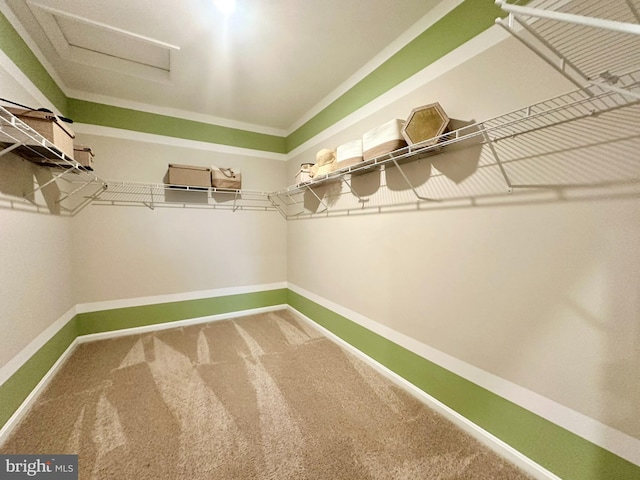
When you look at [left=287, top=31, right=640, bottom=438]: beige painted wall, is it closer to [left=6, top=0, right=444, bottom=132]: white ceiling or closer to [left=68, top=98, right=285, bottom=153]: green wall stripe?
[left=6, top=0, right=444, bottom=132]: white ceiling

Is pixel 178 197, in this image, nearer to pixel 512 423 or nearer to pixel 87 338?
pixel 87 338

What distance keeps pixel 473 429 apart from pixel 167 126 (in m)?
3.58

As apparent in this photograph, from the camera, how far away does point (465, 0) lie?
1.29 meters

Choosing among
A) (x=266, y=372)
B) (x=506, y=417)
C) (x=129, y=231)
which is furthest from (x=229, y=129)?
(x=506, y=417)

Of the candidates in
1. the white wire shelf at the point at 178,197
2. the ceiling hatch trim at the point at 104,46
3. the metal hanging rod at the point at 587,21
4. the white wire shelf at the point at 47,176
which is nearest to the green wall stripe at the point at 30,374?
the white wire shelf at the point at 47,176

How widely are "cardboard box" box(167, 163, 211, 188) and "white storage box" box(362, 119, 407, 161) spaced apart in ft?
A: 5.77

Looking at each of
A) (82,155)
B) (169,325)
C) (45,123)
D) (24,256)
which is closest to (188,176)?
(82,155)

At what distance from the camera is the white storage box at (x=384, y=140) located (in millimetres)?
1488

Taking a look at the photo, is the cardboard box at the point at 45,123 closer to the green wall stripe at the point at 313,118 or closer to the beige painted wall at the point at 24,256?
the beige painted wall at the point at 24,256

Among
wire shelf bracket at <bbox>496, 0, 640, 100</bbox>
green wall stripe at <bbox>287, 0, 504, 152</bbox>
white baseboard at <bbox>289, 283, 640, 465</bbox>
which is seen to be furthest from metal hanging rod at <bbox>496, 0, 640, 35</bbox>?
white baseboard at <bbox>289, 283, 640, 465</bbox>

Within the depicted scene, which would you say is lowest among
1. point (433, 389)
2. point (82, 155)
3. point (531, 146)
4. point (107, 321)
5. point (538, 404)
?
point (433, 389)

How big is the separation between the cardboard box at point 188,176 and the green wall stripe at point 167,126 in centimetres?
50

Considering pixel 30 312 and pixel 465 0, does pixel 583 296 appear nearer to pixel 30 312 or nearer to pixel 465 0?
pixel 465 0

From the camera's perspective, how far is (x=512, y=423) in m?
1.17
